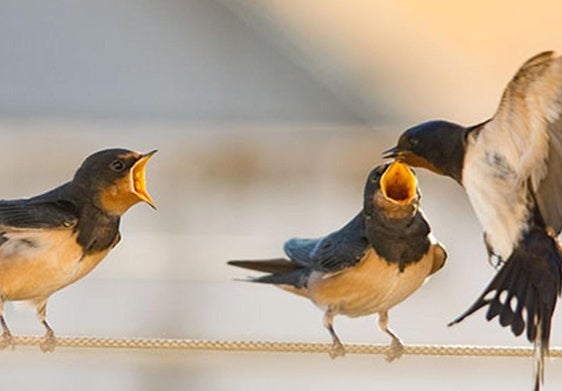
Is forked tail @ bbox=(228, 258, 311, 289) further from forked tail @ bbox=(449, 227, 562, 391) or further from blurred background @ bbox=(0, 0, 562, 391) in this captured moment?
blurred background @ bbox=(0, 0, 562, 391)

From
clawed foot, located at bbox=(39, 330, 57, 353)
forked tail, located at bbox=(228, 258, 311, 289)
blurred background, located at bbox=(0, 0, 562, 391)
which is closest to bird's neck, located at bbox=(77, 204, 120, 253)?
clawed foot, located at bbox=(39, 330, 57, 353)

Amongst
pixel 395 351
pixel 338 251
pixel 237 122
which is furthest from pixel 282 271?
pixel 237 122

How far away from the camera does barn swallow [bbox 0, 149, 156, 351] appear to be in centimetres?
183

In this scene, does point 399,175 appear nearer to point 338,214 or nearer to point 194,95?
point 338,214

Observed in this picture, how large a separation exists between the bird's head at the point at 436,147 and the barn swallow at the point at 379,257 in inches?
1.9

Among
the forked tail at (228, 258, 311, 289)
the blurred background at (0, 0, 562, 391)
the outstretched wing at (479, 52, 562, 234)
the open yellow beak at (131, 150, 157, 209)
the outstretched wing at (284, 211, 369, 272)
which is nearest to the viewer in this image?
the outstretched wing at (479, 52, 562, 234)

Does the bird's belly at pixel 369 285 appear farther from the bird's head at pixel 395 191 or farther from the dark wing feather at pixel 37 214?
the dark wing feather at pixel 37 214

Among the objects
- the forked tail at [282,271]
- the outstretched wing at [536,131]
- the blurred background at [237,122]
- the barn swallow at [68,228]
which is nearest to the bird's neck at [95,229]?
the barn swallow at [68,228]

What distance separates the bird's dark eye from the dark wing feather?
71 mm

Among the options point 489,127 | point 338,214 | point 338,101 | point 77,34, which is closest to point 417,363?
point 338,214

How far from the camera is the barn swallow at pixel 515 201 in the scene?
1680 mm

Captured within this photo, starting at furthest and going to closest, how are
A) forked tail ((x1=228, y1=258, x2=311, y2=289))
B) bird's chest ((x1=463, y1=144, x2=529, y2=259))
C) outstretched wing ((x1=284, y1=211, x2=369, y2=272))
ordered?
1. forked tail ((x1=228, y1=258, x2=311, y2=289))
2. outstretched wing ((x1=284, y1=211, x2=369, y2=272))
3. bird's chest ((x1=463, y1=144, x2=529, y2=259))

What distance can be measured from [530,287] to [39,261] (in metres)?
0.57

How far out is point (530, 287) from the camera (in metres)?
1.74
